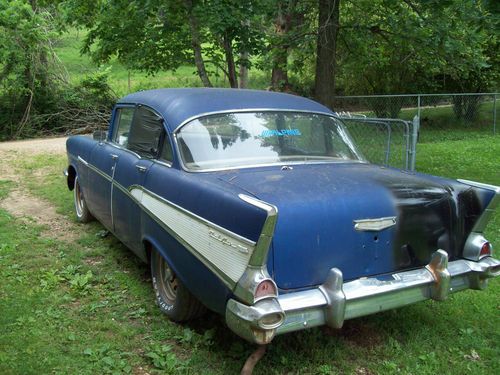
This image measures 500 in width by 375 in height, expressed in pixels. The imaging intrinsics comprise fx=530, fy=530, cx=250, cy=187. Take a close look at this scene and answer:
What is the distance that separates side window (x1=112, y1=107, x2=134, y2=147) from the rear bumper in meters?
2.80

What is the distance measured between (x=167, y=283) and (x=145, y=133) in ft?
4.57

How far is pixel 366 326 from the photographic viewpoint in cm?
385

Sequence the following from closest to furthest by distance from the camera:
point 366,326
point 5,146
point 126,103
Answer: point 366,326, point 126,103, point 5,146

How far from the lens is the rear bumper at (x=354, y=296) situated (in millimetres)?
2793

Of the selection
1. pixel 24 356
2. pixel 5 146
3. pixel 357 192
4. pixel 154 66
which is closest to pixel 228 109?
pixel 357 192

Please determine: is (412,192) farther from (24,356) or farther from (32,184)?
(32,184)

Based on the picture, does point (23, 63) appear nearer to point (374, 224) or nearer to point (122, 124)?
point (122, 124)

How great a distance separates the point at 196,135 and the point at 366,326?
1.90 m

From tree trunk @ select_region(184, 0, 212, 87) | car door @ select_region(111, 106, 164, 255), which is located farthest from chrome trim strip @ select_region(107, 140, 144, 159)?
tree trunk @ select_region(184, 0, 212, 87)

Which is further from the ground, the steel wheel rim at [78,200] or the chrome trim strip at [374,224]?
the chrome trim strip at [374,224]

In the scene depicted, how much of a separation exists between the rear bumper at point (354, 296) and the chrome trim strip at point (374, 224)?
31 cm

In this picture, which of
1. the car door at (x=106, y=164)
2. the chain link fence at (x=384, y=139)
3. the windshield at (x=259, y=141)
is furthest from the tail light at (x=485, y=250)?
the car door at (x=106, y=164)

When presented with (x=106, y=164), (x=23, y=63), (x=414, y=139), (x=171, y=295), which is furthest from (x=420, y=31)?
(x=23, y=63)

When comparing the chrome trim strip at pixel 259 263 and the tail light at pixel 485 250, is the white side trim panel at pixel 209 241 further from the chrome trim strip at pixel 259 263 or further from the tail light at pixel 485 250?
the tail light at pixel 485 250
